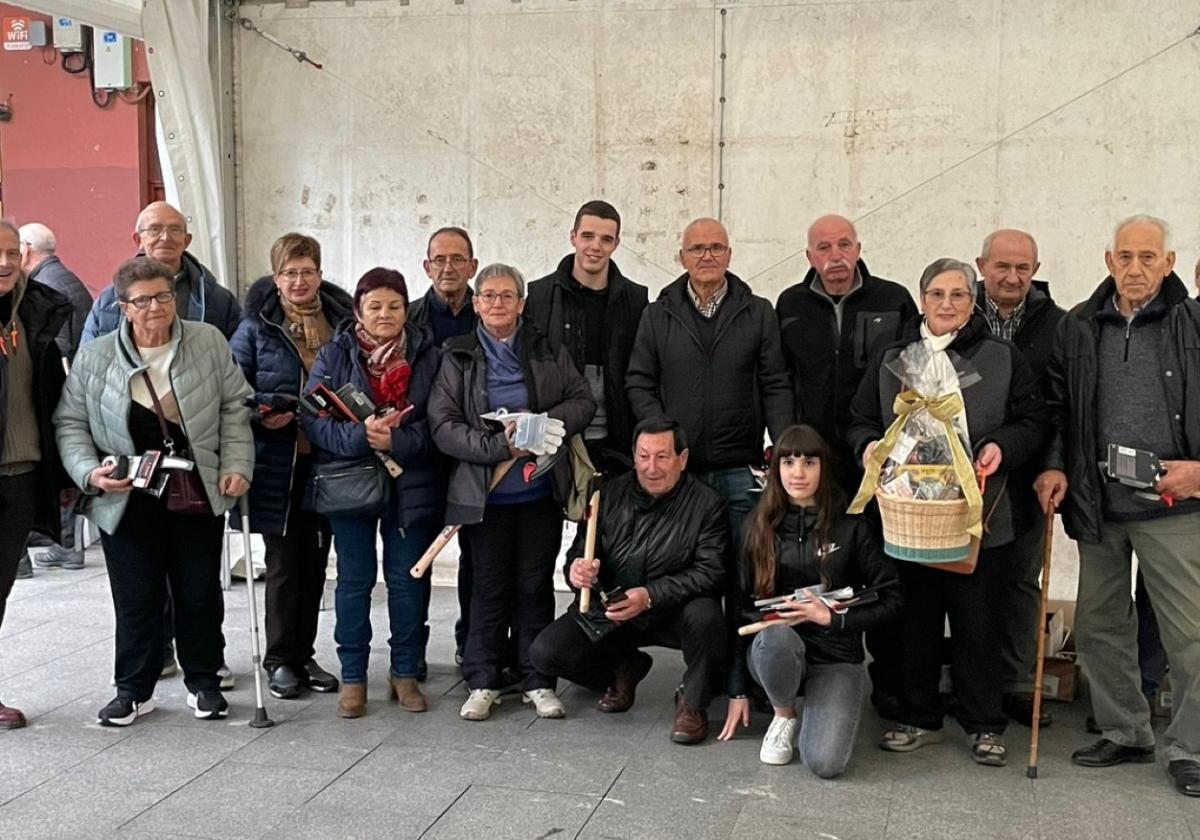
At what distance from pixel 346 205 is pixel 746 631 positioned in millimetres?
3355

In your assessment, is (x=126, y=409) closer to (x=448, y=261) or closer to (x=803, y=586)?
(x=448, y=261)

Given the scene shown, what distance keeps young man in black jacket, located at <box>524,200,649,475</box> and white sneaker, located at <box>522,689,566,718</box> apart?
2.60ft

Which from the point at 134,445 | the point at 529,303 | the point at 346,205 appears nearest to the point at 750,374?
the point at 529,303

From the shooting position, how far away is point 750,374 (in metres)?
4.20

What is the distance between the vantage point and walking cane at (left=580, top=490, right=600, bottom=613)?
159 inches

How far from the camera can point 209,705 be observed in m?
4.16

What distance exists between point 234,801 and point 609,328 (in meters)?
1.94

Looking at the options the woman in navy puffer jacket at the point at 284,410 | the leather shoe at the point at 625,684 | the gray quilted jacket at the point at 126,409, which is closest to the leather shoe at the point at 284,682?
the woman in navy puffer jacket at the point at 284,410

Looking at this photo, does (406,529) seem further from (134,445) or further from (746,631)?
(746,631)

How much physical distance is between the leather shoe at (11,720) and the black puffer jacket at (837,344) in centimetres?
271

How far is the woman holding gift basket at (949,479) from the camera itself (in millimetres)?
3598

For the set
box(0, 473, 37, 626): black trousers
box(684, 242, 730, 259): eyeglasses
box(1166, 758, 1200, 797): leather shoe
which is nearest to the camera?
box(1166, 758, 1200, 797): leather shoe

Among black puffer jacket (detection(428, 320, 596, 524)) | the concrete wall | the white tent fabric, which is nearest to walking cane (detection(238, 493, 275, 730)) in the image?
black puffer jacket (detection(428, 320, 596, 524))

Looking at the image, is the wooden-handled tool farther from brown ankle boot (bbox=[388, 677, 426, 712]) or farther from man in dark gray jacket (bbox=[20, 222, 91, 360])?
man in dark gray jacket (bbox=[20, 222, 91, 360])
